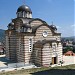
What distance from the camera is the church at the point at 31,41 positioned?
28.3 metres

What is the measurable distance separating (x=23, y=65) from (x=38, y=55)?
2611 mm

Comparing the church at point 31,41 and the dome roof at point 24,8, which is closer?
the church at point 31,41

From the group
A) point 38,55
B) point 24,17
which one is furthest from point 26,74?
point 24,17

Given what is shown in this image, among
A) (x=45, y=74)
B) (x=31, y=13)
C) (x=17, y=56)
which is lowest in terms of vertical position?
(x=45, y=74)

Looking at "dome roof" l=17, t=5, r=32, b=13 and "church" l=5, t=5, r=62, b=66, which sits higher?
"dome roof" l=17, t=5, r=32, b=13

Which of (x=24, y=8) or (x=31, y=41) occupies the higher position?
(x=24, y=8)

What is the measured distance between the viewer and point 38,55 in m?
28.5

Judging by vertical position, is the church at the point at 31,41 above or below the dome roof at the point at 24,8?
below

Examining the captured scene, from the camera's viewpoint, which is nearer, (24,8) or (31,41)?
(31,41)

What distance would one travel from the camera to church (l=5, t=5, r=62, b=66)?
28297 millimetres

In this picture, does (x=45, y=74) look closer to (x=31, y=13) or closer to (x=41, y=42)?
(x=41, y=42)

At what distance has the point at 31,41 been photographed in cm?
2942

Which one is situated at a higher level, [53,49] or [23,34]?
[23,34]

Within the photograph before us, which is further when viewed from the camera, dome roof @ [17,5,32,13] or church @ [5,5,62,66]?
dome roof @ [17,5,32,13]
